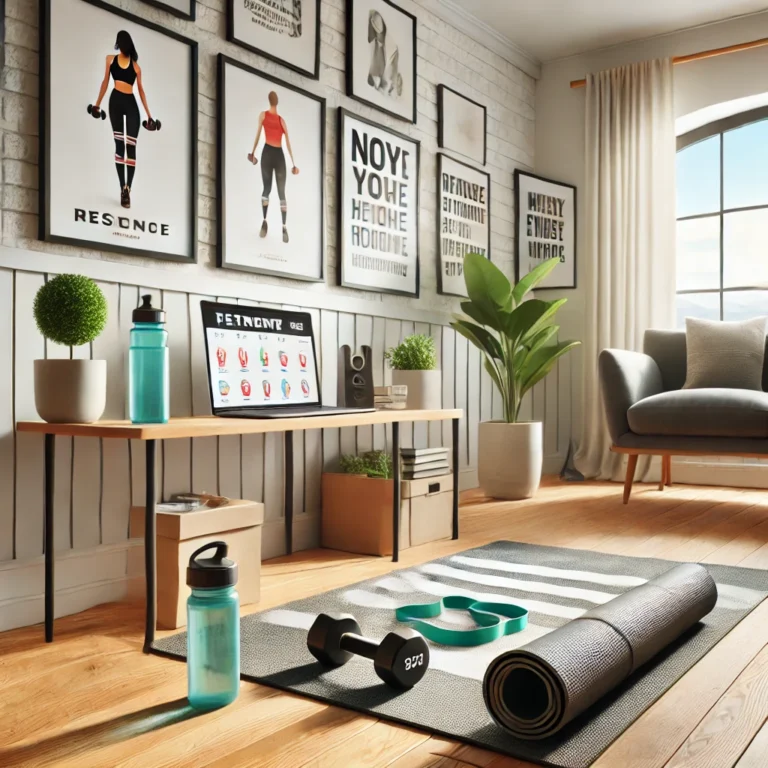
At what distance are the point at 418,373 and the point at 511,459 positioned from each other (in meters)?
0.96

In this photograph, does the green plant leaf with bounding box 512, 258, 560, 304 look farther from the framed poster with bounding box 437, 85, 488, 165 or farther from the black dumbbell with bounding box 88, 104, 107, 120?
the black dumbbell with bounding box 88, 104, 107, 120

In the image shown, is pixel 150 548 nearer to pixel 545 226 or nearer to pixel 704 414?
pixel 704 414

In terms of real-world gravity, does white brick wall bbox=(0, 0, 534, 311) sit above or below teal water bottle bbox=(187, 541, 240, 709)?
above

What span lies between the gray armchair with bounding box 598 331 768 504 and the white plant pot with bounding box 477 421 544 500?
39cm

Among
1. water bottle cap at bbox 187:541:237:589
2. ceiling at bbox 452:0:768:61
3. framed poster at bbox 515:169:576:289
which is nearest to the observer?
water bottle cap at bbox 187:541:237:589

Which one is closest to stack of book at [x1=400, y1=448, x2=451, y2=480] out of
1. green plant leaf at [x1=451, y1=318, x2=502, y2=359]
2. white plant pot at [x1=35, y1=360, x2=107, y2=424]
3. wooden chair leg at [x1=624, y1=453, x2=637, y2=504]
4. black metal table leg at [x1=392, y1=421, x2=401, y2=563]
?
black metal table leg at [x1=392, y1=421, x2=401, y2=563]

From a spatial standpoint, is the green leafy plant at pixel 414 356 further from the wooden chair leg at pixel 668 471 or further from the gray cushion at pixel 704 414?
the wooden chair leg at pixel 668 471

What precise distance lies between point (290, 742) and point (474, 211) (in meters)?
3.17

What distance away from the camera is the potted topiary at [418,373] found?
9.63 ft

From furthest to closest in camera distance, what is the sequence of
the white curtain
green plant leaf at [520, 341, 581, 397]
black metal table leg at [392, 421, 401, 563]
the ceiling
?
1. the white curtain
2. the ceiling
3. green plant leaf at [520, 341, 581, 397]
4. black metal table leg at [392, 421, 401, 563]

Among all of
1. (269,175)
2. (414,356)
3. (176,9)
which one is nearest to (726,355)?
(414,356)

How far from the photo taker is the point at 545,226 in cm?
453

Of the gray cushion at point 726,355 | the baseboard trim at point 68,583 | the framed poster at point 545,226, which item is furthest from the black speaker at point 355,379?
the framed poster at point 545,226

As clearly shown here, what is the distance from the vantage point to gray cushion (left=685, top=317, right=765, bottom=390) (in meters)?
3.64
